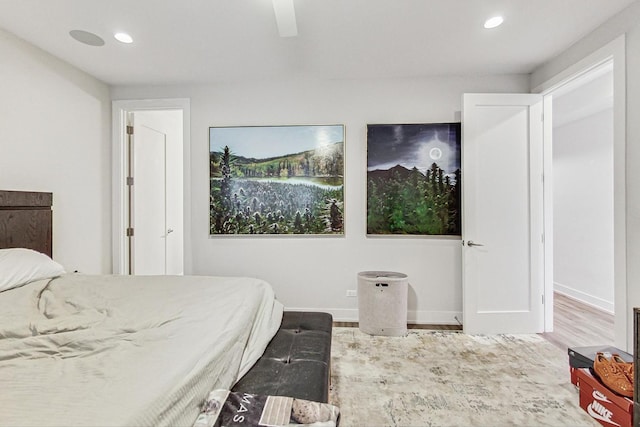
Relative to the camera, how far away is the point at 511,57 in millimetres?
2824

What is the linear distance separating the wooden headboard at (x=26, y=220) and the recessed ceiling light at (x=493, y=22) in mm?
3772

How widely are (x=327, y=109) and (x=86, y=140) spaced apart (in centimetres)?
250

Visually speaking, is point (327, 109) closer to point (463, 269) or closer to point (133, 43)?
point (133, 43)

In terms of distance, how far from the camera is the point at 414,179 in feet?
10.6

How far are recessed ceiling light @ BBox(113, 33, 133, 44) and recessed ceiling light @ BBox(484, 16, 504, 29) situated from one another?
2.77 m

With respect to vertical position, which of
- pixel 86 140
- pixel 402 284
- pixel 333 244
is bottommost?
pixel 402 284

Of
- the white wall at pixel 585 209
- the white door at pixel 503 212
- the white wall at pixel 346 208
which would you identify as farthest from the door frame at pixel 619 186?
the white wall at pixel 585 209

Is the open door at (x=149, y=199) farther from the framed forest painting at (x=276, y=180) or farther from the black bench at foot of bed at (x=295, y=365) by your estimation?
the black bench at foot of bed at (x=295, y=365)

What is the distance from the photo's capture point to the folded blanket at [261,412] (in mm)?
990

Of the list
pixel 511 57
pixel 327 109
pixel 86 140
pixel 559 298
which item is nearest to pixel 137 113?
pixel 86 140

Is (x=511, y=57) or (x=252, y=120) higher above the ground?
(x=511, y=57)

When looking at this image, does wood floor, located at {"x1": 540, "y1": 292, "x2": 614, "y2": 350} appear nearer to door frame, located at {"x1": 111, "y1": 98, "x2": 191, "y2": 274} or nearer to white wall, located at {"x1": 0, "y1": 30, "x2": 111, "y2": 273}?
door frame, located at {"x1": 111, "y1": 98, "x2": 191, "y2": 274}

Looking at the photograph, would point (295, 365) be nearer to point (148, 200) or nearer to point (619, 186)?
point (619, 186)

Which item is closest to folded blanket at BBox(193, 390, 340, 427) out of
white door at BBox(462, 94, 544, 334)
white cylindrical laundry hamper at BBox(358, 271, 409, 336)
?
white cylindrical laundry hamper at BBox(358, 271, 409, 336)
